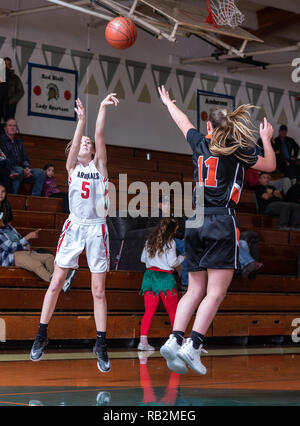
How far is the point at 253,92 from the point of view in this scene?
16.0m

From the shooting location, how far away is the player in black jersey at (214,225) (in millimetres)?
4734

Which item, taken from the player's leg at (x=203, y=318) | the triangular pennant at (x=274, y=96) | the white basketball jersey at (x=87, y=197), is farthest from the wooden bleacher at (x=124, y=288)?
the player's leg at (x=203, y=318)

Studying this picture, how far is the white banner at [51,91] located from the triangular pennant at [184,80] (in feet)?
7.83

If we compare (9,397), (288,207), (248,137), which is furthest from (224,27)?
(9,397)

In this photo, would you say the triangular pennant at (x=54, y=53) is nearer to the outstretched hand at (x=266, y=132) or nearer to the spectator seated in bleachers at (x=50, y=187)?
the spectator seated in bleachers at (x=50, y=187)

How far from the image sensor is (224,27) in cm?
1040

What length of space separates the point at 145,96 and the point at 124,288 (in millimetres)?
6538

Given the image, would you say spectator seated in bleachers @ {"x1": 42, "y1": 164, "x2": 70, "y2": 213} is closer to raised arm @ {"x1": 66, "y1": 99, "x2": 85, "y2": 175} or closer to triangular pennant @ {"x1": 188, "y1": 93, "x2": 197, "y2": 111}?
triangular pennant @ {"x1": 188, "y1": 93, "x2": 197, "y2": 111}

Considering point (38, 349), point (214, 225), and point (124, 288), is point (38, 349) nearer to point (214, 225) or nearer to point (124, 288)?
point (214, 225)

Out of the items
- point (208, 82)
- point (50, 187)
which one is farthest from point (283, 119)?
point (50, 187)

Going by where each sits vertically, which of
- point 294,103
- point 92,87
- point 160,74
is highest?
point 294,103

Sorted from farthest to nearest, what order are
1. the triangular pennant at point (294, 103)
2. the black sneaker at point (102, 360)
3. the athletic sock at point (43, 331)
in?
the triangular pennant at point (294, 103), the athletic sock at point (43, 331), the black sneaker at point (102, 360)

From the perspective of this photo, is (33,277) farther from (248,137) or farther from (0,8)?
(0,8)

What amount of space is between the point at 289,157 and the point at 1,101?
242 inches
